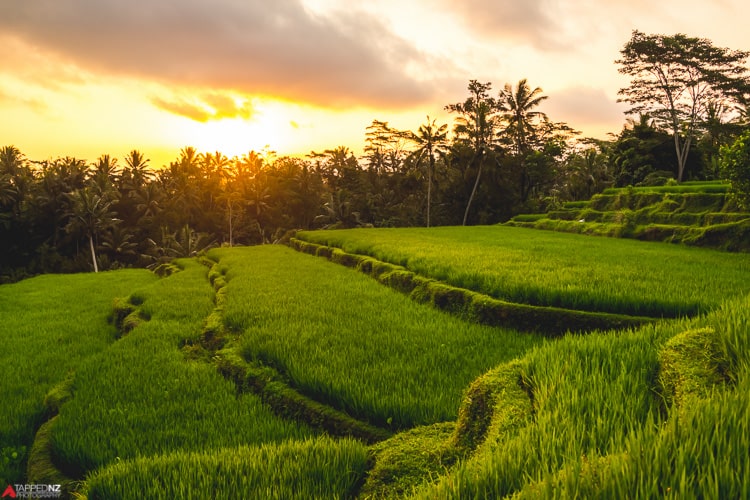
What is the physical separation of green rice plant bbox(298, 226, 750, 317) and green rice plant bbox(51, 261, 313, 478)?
4.06m

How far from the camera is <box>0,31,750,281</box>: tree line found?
1099 inches

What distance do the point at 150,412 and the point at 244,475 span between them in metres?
1.87

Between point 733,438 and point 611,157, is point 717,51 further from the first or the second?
point 733,438

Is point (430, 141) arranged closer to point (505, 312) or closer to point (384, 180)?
point (384, 180)

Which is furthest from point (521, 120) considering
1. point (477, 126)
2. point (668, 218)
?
point (668, 218)

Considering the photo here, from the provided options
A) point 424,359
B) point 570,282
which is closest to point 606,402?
point 424,359

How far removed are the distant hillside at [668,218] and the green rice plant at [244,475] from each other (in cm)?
1381

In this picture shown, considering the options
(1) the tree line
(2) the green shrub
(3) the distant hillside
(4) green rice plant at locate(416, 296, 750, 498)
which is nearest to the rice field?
(4) green rice plant at locate(416, 296, 750, 498)

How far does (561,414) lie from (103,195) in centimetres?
4581

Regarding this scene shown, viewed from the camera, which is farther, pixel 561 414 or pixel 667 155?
pixel 667 155

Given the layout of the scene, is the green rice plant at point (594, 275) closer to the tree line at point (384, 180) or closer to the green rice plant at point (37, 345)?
the green rice plant at point (37, 345)

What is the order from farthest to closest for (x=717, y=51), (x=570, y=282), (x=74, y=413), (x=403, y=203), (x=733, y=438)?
(x=403, y=203), (x=717, y=51), (x=570, y=282), (x=74, y=413), (x=733, y=438)

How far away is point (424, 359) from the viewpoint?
4434 millimetres

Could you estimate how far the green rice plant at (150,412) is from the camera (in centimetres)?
332
